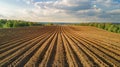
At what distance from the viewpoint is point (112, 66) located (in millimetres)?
8211

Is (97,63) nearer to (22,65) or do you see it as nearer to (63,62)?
(63,62)

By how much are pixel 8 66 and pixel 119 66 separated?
232 inches

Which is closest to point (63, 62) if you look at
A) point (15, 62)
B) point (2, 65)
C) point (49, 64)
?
point (49, 64)

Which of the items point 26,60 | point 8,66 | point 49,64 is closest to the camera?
point 8,66

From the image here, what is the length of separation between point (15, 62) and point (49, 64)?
6.27 ft

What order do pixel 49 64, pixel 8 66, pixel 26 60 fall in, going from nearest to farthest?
pixel 8 66, pixel 49 64, pixel 26 60

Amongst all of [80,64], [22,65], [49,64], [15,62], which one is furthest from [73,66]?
[15,62]

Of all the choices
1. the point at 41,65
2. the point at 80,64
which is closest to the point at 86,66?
the point at 80,64

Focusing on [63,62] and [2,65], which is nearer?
[2,65]

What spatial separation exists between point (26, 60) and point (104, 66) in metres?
4.44

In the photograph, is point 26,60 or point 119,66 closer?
point 119,66

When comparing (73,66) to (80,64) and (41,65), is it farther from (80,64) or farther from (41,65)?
(41,65)

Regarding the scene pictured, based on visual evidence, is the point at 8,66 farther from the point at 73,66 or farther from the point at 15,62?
the point at 73,66

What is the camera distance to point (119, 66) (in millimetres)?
8258
